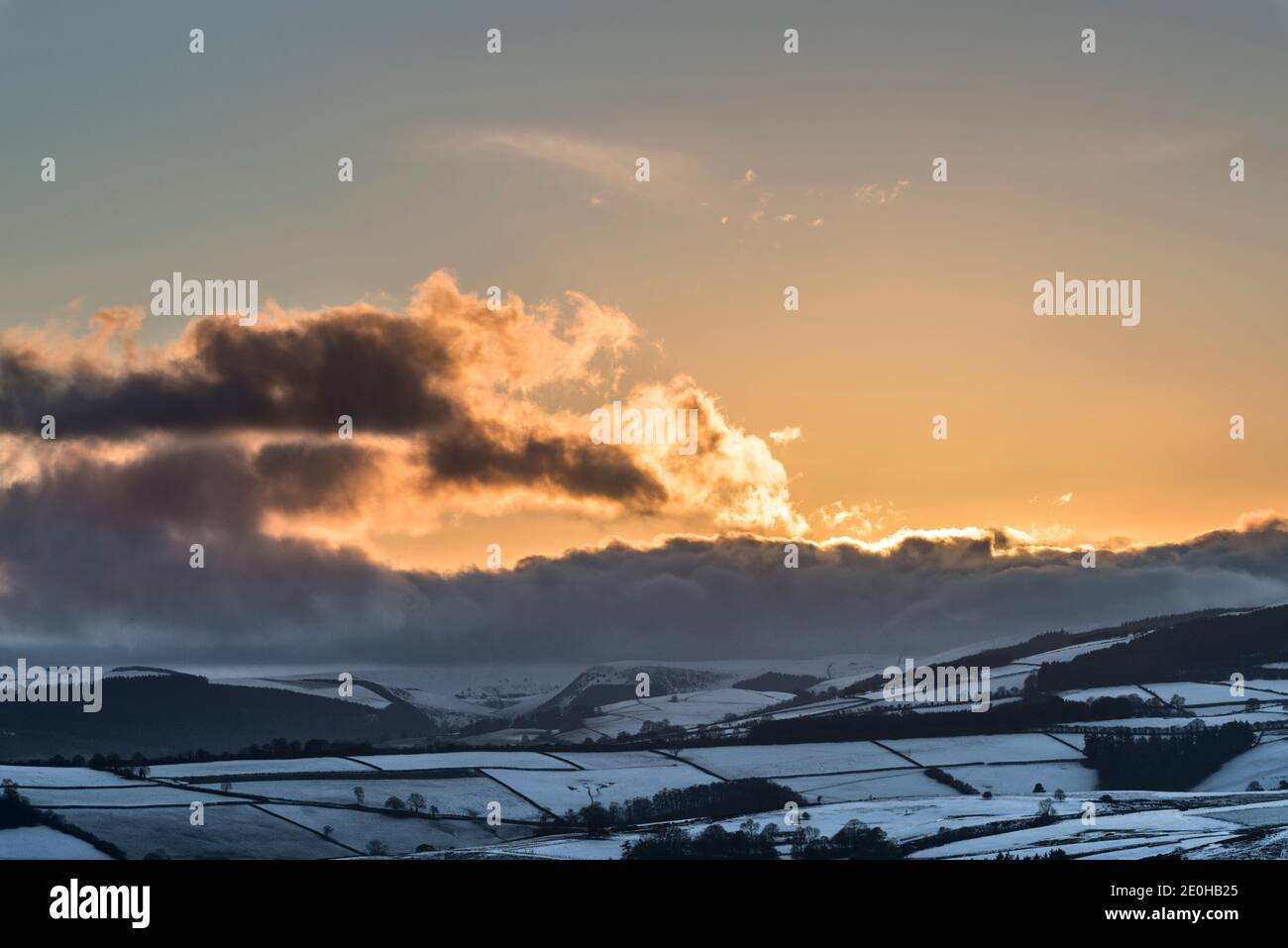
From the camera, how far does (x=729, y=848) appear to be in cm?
19338
